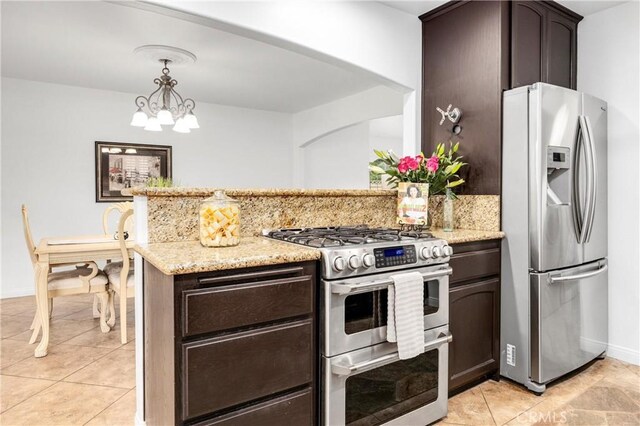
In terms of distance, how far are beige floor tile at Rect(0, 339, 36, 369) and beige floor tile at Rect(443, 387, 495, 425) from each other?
2.95 metres

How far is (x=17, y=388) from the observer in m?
2.43

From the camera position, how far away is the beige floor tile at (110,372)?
99.1 inches

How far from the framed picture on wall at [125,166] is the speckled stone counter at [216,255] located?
3.93 m

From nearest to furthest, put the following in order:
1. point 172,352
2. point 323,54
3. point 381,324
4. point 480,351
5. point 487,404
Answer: point 172,352, point 381,324, point 487,404, point 480,351, point 323,54

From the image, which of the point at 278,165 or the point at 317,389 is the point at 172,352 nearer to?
the point at 317,389

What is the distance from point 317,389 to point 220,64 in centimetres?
355

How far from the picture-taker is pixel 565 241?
243 centimetres

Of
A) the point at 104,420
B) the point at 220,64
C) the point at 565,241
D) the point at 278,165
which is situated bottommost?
the point at 104,420

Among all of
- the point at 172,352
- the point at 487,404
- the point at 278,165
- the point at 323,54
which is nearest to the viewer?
the point at 172,352

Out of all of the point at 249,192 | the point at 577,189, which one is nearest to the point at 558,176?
the point at 577,189

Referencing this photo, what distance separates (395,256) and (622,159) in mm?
2143

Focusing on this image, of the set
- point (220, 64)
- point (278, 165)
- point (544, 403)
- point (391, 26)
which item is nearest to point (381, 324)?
point (544, 403)

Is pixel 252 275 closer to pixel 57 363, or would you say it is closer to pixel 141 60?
pixel 57 363

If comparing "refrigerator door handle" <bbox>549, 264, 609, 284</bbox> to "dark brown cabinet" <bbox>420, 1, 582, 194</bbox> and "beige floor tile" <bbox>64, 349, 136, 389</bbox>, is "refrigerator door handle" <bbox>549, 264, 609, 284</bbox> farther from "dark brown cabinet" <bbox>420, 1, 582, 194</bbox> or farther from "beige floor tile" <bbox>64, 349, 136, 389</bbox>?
"beige floor tile" <bbox>64, 349, 136, 389</bbox>
